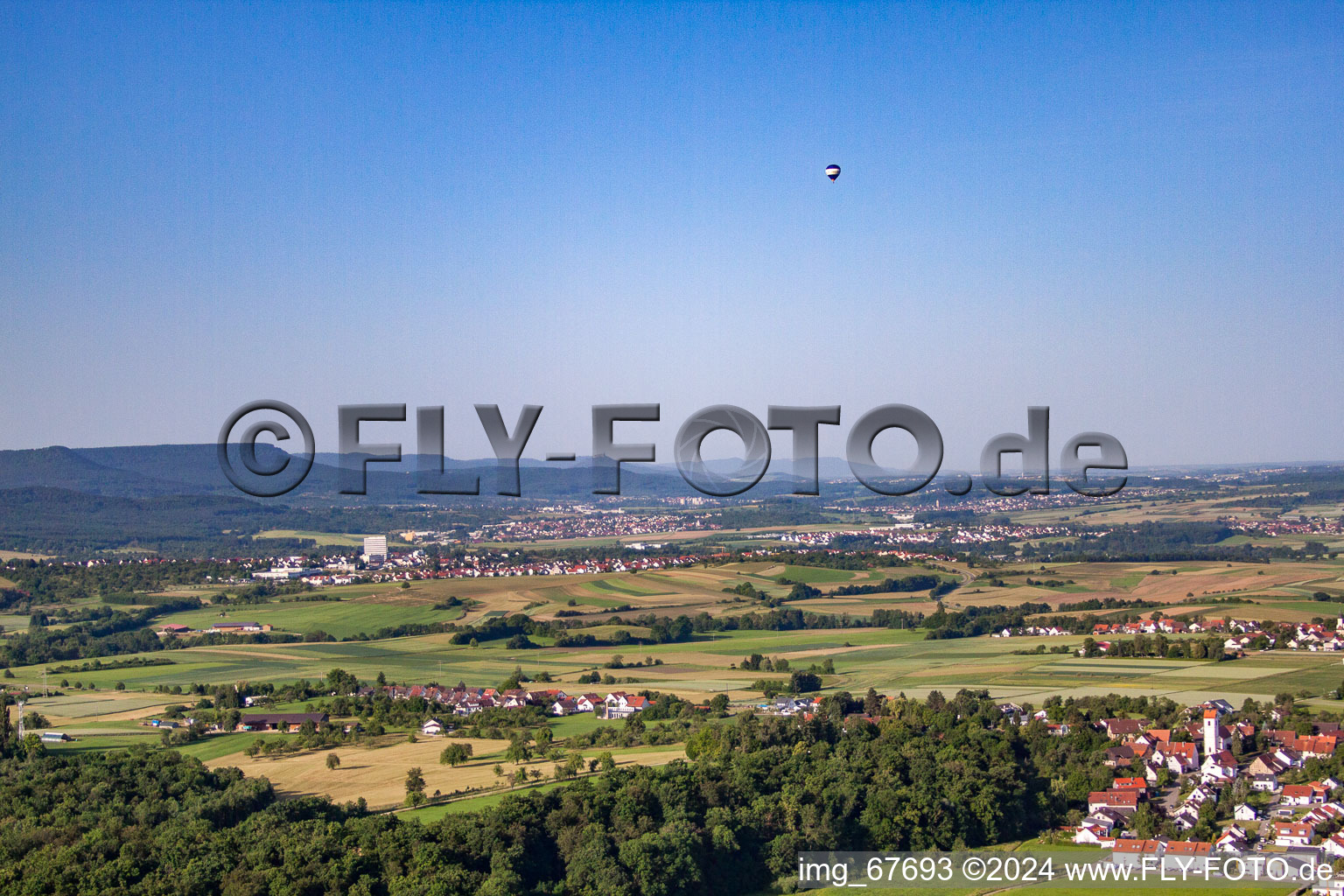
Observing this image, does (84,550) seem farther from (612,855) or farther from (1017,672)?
(612,855)

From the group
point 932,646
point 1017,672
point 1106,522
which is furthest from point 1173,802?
point 1106,522

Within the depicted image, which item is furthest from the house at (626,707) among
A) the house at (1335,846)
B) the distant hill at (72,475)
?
the distant hill at (72,475)

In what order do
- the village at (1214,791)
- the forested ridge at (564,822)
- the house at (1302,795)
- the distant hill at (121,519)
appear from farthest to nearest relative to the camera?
the distant hill at (121,519), the house at (1302,795), the village at (1214,791), the forested ridge at (564,822)

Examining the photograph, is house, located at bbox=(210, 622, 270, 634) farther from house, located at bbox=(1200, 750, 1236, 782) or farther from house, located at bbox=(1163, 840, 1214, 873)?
house, located at bbox=(1163, 840, 1214, 873)

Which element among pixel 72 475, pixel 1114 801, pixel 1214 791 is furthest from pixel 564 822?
pixel 72 475

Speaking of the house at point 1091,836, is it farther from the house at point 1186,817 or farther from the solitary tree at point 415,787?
the solitary tree at point 415,787

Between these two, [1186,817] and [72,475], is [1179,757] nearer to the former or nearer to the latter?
[1186,817]
